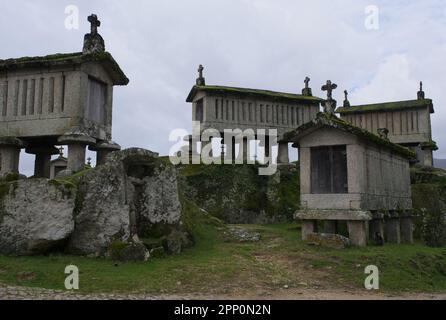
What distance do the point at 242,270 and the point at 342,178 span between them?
5.53 meters

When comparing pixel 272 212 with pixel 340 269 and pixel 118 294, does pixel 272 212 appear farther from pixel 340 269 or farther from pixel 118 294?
pixel 118 294

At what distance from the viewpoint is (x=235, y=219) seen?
20.3 meters

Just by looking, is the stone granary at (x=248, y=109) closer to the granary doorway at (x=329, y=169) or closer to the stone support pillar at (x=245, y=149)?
the stone support pillar at (x=245, y=149)

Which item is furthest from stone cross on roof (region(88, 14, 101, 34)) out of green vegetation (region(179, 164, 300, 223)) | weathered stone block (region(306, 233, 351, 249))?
weathered stone block (region(306, 233, 351, 249))

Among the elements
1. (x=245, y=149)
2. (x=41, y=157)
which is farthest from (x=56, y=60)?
(x=245, y=149)

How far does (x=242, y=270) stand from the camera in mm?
10992

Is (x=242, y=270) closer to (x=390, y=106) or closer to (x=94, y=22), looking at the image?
(x=94, y=22)

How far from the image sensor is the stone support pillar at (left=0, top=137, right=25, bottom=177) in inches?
547

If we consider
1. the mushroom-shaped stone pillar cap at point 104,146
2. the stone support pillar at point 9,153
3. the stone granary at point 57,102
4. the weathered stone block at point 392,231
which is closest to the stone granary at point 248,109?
the weathered stone block at point 392,231

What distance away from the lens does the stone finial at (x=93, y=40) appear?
1405cm

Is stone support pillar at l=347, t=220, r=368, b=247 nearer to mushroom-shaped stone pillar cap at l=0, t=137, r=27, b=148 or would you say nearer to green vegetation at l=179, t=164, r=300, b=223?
green vegetation at l=179, t=164, r=300, b=223

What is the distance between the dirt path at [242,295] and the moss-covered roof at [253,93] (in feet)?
46.0

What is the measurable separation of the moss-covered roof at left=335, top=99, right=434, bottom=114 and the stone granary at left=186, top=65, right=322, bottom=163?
14.0ft
